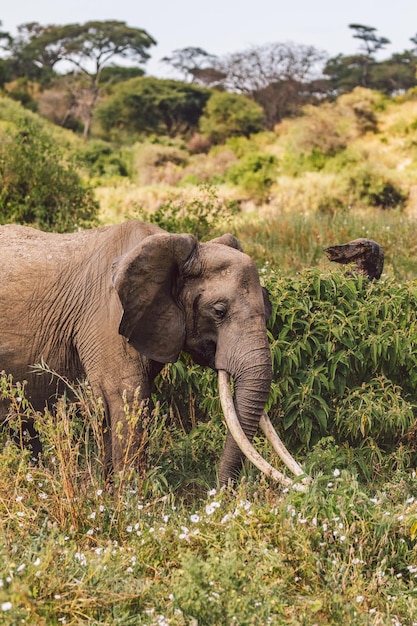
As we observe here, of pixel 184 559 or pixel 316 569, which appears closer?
pixel 184 559

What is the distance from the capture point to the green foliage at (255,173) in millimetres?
26094

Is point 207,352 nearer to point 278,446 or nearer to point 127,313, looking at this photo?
point 127,313

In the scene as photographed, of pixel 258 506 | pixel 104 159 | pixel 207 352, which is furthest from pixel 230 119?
pixel 258 506

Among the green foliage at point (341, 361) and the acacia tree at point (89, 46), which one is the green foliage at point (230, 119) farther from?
the green foliage at point (341, 361)

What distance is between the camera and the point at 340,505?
4387 mm

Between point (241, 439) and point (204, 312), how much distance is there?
2.44 ft

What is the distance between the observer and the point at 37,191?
13109 millimetres

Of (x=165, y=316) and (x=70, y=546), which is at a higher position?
(x=165, y=316)

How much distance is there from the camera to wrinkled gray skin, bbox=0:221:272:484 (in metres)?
4.81

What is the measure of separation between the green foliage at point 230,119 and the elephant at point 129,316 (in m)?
35.7

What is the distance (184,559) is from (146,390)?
151cm

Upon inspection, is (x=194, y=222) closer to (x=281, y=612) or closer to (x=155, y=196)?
(x=281, y=612)

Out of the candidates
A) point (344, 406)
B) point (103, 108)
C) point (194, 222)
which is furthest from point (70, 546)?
point (103, 108)

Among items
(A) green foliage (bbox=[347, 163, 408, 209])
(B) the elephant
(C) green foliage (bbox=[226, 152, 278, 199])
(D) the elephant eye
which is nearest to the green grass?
(B) the elephant
